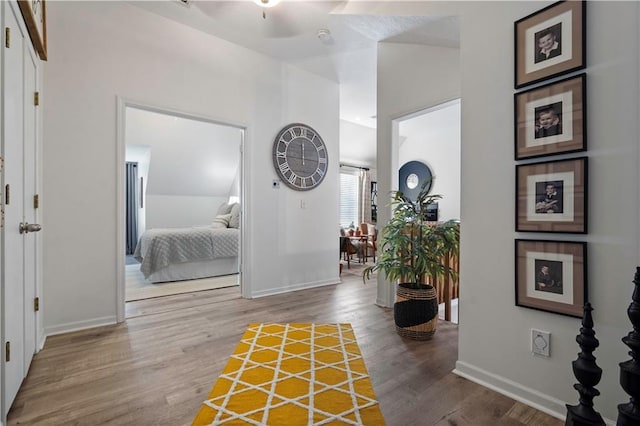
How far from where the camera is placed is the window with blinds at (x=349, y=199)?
798 centimetres

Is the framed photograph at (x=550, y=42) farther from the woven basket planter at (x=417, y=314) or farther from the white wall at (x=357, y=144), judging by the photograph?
the white wall at (x=357, y=144)

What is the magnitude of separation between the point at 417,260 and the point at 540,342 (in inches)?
39.3

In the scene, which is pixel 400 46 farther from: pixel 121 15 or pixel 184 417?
pixel 184 417

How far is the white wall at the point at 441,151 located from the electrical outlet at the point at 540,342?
5446 millimetres

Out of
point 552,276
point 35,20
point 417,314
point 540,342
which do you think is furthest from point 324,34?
point 540,342

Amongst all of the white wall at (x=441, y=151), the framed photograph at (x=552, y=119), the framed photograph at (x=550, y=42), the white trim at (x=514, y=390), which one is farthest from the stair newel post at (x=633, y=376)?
the white wall at (x=441, y=151)

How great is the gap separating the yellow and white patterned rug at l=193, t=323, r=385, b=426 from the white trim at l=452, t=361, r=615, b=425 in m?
0.63

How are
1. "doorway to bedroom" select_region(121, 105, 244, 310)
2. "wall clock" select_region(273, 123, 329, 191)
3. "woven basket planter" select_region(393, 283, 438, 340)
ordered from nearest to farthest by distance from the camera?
"woven basket planter" select_region(393, 283, 438, 340), "wall clock" select_region(273, 123, 329, 191), "doorway to bedroom" select_region(121, 105, 244, 310)

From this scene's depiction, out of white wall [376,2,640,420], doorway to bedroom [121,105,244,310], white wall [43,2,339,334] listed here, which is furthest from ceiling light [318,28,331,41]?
doorway to bedroom [121,105,244,310]

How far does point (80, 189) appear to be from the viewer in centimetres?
268

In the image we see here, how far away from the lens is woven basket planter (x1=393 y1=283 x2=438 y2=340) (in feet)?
8.09

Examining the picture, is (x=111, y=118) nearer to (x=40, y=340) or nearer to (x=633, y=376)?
(x=40, y=340)

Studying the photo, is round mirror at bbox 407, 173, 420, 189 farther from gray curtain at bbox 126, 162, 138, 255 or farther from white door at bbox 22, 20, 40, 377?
white door at bbox 22, 20, 40, 377

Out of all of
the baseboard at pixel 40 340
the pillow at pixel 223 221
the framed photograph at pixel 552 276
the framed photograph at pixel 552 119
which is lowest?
the baseboard at pixel 40 340
